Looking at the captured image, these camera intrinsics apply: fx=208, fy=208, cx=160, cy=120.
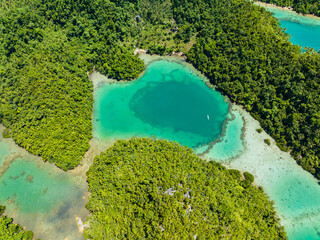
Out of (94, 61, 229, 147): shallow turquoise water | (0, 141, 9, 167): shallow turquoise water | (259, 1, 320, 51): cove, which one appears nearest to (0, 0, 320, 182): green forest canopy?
(0, 141, 9, 167): shallow turquoise water

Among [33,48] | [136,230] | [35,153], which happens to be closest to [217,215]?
[136,230]

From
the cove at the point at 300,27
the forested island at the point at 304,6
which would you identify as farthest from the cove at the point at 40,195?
the forested island at the point at 304,6

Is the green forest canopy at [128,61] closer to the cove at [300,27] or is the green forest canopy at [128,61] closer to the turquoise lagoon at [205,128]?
the turquoise lagoon at [205,128]

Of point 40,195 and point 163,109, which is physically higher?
point 163,109

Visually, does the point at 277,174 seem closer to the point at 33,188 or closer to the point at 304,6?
the point at 33,188

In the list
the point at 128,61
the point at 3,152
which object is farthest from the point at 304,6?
the point at 3,152

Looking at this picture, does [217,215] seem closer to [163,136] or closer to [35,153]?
[163,136]
